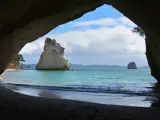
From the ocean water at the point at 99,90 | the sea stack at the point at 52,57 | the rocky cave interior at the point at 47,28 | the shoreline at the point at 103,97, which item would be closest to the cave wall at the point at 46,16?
the rocky cave interior at the point at 47,28

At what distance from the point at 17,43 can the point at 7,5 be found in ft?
27.6

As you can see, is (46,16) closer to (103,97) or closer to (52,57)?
(103,97)

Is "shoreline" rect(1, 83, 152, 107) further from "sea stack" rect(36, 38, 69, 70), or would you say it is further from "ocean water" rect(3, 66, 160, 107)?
"sea stack" rect(36, 38, 69, 70)

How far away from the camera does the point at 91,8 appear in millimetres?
17812

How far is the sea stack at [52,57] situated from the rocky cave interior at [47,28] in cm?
9266

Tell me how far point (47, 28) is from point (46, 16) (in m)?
3.03

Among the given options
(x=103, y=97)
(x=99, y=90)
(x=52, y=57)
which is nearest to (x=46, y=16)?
(x=103, y=97)

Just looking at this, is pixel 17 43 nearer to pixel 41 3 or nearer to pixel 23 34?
pixel 23 34

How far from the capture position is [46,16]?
16.5 meters

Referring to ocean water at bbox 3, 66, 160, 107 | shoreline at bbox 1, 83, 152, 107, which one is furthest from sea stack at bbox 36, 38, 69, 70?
shoreline at bbox 1, 83, 152, 107

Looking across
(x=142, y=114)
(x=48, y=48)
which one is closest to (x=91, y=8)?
(x=142, y=114)

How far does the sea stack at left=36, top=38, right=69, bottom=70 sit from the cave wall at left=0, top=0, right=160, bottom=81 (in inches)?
3648

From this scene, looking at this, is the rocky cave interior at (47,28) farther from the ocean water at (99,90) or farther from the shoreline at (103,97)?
the ocean water at (99,90)

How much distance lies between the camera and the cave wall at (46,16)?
42.1ft
